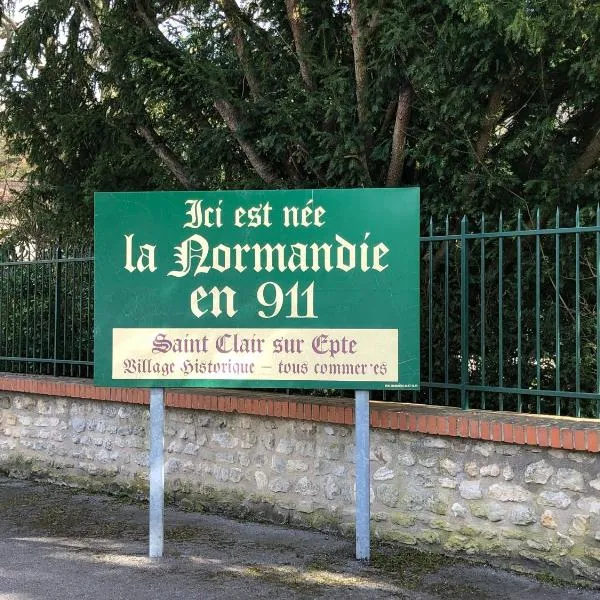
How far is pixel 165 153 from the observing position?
316 inches

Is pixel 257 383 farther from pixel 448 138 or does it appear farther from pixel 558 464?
pixel 448 138

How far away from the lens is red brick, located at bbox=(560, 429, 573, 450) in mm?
4516

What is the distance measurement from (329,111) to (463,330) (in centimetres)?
227

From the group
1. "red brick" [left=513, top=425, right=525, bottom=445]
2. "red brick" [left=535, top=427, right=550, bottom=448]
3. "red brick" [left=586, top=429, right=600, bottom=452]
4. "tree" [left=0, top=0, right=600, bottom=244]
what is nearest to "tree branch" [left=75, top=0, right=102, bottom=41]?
"tree" [left=0, top=0, right=600, bottom=244]

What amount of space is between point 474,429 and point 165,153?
4.60 m

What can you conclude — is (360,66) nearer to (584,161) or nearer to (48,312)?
(584,161)

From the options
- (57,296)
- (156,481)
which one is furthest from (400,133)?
(57,296)

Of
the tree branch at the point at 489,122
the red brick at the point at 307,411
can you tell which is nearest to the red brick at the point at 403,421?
the red brick at the point at 307,411

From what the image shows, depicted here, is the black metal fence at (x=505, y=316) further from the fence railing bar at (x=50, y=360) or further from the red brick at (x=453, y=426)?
the red brick at (x=453, y=426)

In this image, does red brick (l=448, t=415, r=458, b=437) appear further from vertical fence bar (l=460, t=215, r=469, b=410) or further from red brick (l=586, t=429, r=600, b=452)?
red brick (l=586, t=429, r=600, b=452)

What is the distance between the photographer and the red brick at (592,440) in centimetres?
442

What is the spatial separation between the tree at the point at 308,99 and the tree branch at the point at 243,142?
2cm

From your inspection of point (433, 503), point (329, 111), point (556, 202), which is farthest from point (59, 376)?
point (556, 202)

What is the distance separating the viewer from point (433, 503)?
5.10 meters
